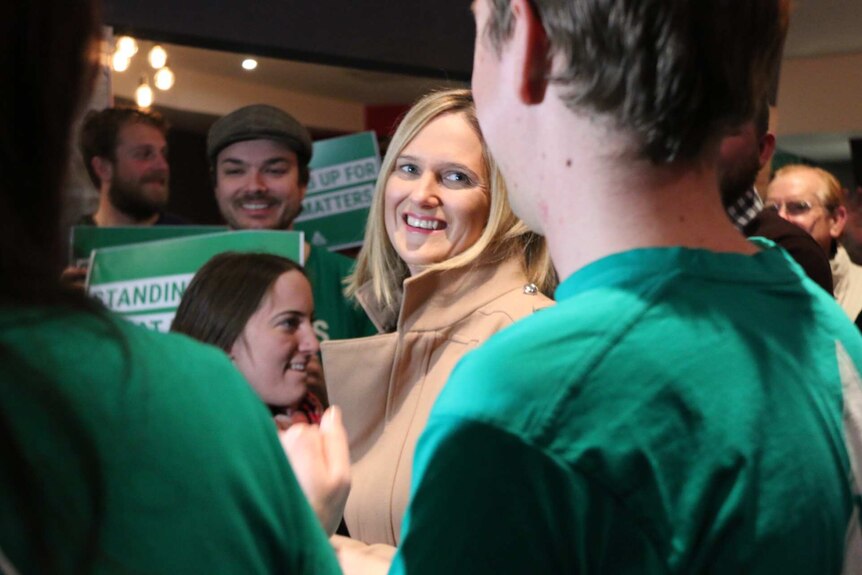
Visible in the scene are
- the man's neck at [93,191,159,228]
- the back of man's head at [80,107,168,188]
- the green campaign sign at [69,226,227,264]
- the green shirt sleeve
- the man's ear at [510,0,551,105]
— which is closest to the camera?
the green shirt sleeve

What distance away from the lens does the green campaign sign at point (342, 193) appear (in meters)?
4.21

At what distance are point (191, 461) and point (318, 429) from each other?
1.25ft

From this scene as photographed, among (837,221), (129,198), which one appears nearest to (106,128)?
(129,198)

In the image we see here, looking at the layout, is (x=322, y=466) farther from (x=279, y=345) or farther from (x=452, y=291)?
(x=279, y=345)

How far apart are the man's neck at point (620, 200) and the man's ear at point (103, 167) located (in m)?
3.40

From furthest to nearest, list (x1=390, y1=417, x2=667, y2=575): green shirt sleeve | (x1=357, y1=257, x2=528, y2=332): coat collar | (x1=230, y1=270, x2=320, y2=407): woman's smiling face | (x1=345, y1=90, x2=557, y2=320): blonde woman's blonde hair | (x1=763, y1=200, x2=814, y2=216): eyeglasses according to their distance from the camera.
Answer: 1. (x1=763, y1=200, x2=814, y2=216): eyeglasses
2. (x1=230, y1=270, x2=320, y2=407): woman's smiling face
3. (x1=345, y1=90, x2=557, y2=320): blonde woman's blonde hair
4. (x1=357, y1=257, x2=528, y2=332): coat collar
5. (x1=390, y1=417, x2=667, y2=575): green shirt sleeve

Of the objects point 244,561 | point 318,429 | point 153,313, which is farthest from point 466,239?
point 244,561

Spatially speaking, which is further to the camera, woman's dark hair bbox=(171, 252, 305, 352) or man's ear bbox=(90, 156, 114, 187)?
man's ear bbox=(90, 156, 114, 187)

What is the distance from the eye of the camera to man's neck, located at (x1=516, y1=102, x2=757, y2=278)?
2.99ft

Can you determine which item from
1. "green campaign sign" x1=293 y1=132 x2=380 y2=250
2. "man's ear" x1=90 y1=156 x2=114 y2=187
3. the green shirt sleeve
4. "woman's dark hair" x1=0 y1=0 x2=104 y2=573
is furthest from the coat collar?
"man's ear" x1=90 y1=156 x2=114 y2=187

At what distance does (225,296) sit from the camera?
271cm

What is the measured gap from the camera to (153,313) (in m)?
3.02

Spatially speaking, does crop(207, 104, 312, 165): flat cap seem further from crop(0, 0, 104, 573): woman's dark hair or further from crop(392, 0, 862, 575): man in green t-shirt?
crop(0, 0, 104, 573): woman's dark hair

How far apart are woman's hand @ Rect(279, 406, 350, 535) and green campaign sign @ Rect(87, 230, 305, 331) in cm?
189
